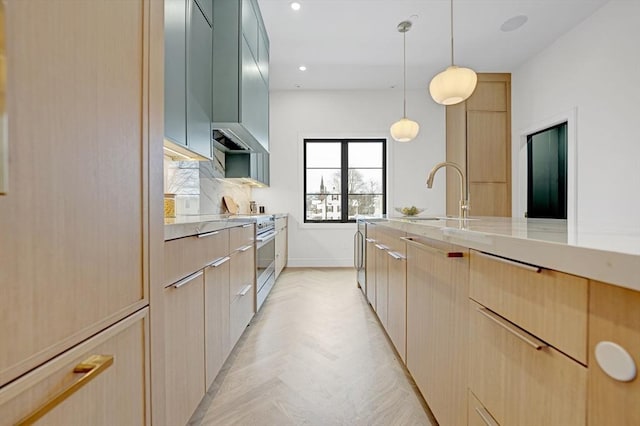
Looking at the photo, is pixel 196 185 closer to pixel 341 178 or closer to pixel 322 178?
pixel 322 178

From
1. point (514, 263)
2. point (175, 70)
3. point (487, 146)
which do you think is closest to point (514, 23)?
point (487, 146)

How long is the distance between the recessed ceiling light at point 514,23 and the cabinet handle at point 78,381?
4424 millimetres

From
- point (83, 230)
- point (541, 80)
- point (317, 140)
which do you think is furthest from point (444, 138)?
point (83, 230)

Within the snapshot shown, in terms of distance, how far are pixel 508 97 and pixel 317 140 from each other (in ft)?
10.0

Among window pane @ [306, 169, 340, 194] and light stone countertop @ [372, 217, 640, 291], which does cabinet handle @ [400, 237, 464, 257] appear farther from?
window pane @ [306, 169, 340, 194]

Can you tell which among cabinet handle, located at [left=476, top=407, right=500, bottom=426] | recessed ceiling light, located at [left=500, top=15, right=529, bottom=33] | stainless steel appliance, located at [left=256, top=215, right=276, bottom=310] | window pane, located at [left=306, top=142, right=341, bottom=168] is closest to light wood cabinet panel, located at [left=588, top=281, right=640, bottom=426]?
cabinet handle, located at [left=476, top=407, right=500, bottom=426]

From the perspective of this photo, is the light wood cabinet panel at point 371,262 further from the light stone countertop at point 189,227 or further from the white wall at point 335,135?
the white wall at point 335,135

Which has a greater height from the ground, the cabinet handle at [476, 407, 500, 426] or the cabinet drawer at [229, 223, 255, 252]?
the cabinet drawer at [229, 223, 255, 252]

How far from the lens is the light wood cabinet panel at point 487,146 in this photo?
4.70m

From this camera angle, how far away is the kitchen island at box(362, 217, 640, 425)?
454 millimetres

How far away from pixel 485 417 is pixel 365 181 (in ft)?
15.1

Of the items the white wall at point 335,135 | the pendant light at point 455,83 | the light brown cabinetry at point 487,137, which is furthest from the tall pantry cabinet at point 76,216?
the light brown cabinetry at point 487,137

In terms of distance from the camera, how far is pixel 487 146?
4.72 metres

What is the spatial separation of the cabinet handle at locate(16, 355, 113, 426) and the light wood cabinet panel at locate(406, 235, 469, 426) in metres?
0.95
